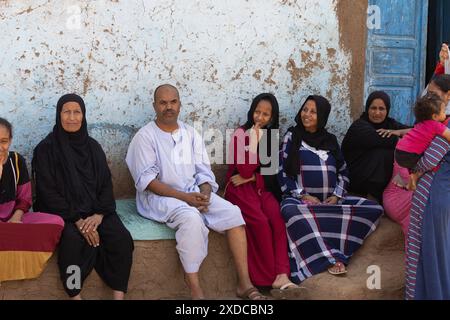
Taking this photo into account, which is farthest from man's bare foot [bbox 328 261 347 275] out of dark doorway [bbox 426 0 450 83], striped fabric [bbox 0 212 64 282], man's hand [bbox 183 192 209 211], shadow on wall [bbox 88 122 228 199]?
dark doorway [bbox 426 0 450 83]

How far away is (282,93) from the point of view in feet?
19.6

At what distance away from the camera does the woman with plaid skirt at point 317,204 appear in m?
4.95

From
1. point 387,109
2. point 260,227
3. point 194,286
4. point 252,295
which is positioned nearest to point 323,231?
point 260,227

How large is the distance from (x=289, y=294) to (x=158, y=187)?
1.18 m

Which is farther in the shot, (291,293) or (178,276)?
(178,276)

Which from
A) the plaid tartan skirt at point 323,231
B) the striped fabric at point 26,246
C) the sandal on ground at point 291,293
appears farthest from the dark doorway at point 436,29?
the striped fabric at point 26,246

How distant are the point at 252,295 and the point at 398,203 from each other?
1.32m

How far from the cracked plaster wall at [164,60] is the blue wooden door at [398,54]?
227 mm

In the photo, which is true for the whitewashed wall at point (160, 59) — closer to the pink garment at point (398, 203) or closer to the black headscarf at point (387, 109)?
the black headscarf at point (387, 109)

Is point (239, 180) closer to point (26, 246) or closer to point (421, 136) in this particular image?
point (421, 136)

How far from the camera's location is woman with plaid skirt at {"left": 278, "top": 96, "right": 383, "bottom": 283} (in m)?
4.95

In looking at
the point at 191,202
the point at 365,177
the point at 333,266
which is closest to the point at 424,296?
the point at 333,266

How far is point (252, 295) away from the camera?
4.70 meters
